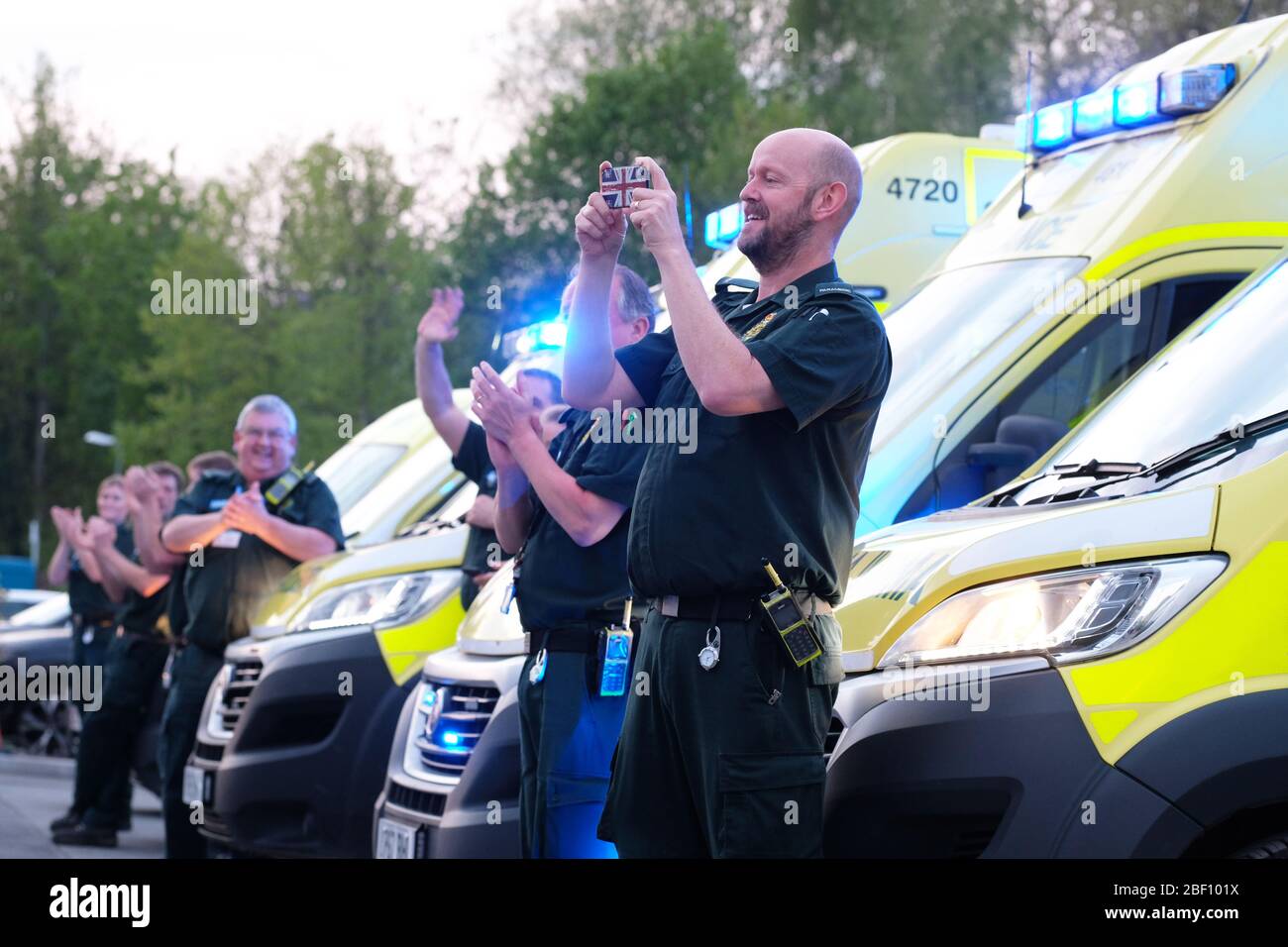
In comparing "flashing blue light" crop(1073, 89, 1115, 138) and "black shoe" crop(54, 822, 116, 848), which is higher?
"flashing blue light" crop(1073, 89, 1115, 138)

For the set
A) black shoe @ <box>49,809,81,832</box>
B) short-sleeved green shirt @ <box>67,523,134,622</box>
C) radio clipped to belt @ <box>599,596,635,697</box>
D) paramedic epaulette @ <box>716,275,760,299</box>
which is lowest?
black shoe @ <box>49,809,81,832</box>

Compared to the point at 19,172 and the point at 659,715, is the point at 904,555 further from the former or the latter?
the point at 19,172

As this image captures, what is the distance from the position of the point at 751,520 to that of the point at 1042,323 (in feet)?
7.04

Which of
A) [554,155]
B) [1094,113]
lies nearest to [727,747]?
[1094,113]

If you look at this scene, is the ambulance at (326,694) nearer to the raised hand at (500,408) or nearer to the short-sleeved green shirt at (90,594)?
the raised hand at (500,408)

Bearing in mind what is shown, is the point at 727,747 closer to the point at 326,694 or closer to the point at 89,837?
the point at 326,694

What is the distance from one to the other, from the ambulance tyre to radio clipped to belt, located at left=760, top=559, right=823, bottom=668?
834mm

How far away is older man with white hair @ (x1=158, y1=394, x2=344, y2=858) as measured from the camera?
8117 millimetres

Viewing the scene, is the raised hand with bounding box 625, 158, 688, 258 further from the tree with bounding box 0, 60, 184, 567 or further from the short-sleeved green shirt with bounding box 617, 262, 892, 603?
the tree with bounding box 0, 60, 184, 567

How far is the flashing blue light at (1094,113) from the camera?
5.96 meters

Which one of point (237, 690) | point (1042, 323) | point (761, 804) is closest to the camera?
point (761, 804)

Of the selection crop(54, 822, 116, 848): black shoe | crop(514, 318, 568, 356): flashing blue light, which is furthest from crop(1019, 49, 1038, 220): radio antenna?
crop(54, 822, 116, 848): black shoe

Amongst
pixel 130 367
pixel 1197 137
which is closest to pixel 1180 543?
pixel 1197 137

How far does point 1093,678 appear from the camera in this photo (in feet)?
10.9
